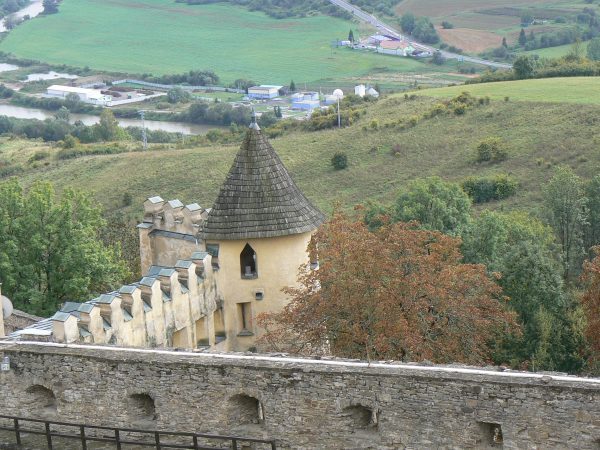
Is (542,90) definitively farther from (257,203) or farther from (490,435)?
(490,435)

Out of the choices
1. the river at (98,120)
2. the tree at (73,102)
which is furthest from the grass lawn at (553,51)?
the tree at (73,102)

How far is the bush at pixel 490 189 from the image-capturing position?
6762 cm

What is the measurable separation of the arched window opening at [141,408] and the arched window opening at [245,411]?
170cm

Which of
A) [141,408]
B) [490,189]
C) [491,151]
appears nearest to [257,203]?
[141,408]

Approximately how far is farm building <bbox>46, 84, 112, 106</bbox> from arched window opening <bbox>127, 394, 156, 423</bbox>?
144759mm

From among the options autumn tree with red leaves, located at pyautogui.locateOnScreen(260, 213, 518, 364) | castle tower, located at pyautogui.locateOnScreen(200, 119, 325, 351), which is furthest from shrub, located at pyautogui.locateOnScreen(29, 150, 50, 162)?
autumn tree with red leaves, located at pyautogui.locateOnScreen(260, 213, 518, 364)

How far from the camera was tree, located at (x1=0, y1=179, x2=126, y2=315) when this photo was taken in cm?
4269

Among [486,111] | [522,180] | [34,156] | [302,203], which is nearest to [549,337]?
[302,203]

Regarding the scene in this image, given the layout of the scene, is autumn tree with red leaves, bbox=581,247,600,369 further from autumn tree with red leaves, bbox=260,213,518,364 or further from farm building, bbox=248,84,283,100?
farm building, bbox=248,84,283,100

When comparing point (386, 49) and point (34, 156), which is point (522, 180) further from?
point (386, 49)

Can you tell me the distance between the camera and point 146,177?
8900 centimetres

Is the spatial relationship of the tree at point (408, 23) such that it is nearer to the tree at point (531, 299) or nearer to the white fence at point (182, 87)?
the white fence at point (182, 87)

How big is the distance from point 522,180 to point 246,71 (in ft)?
361

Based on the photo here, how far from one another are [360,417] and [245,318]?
9.35 meters
